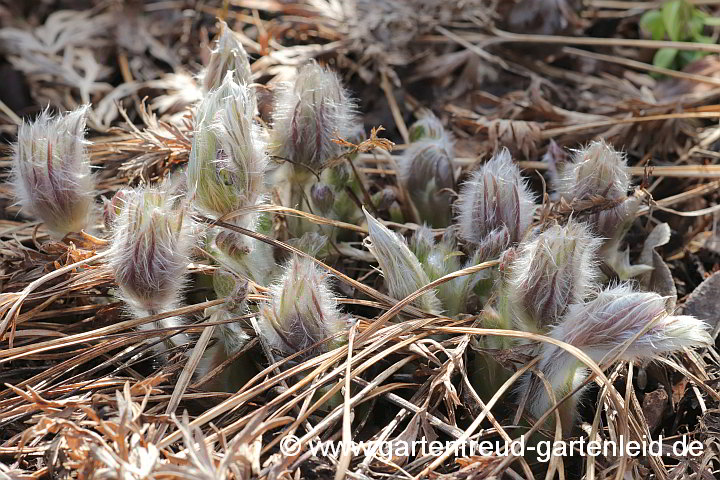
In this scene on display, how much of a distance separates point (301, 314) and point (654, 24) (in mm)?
1604

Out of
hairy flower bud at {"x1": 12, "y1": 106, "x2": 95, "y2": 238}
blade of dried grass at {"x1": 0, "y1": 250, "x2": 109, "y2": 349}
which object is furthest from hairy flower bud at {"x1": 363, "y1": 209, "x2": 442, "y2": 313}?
hairy flower bud at {"x1": 12, "y1": 106, "x2": 95, "y2": 238}

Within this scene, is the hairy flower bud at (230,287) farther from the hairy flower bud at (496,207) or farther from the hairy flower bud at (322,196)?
the hairy flower bud at (496,207)

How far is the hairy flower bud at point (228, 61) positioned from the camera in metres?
1.42

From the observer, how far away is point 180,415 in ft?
3.80

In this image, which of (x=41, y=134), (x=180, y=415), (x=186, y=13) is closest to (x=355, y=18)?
(x=186, y=13)

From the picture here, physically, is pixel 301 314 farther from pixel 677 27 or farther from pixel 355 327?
pixel 677 27

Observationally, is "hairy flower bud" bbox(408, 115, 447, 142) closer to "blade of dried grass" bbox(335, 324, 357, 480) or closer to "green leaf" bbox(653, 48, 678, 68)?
"blade of dried grass" bbox(335, 324, 357, 480)

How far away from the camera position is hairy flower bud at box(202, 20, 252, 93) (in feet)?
4.66

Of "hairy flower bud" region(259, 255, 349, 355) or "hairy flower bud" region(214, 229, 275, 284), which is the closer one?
"hairy flower bud" region(259, 255, 349, 355)

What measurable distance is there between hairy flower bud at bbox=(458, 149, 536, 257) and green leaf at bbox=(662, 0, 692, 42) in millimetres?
1064

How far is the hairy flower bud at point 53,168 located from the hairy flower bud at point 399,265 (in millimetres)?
569

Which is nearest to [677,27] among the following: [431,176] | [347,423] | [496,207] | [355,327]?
[431,176]

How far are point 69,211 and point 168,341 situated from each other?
0.33 meters

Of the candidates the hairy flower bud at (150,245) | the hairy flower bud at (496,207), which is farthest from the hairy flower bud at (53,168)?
the hairy flower bud at (496,207)
